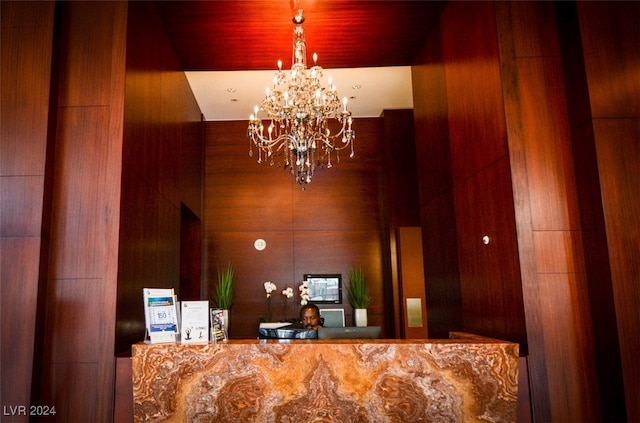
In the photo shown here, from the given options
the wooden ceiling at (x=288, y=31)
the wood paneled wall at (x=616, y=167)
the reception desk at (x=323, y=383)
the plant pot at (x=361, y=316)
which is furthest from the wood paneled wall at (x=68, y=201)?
the plant pot at (x=361, y=316)

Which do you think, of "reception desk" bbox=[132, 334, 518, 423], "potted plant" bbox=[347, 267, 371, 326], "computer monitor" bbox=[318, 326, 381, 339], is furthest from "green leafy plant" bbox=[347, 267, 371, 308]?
"reception desk" bbox=[132, 334, 518, 423]

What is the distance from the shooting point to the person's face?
3.41 meters

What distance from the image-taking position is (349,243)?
22.3ft

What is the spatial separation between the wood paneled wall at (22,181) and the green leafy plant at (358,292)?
437 centimetres

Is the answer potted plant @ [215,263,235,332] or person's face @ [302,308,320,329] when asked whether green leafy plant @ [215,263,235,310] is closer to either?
potted plant @ [215,263,235,332]

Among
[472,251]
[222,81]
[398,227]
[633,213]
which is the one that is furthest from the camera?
[398,227]

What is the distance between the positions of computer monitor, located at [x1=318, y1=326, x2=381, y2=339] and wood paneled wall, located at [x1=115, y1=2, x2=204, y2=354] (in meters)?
1.29

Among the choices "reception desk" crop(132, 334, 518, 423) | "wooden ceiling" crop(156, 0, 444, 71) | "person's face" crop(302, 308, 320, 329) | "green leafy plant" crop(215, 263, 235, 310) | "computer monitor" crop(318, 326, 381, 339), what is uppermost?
"wooden ceiling" crop(156, 0, 444, 71)

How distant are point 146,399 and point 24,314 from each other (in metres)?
0.86

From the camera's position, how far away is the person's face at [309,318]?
341 cm

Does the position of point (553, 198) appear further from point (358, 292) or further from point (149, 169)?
point (358, 292)

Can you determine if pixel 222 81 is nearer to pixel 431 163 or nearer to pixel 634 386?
pixel 431 163

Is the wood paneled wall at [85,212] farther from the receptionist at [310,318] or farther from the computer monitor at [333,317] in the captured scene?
the computer monitor at [333,317]

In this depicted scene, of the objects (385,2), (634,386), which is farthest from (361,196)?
(634,386)
